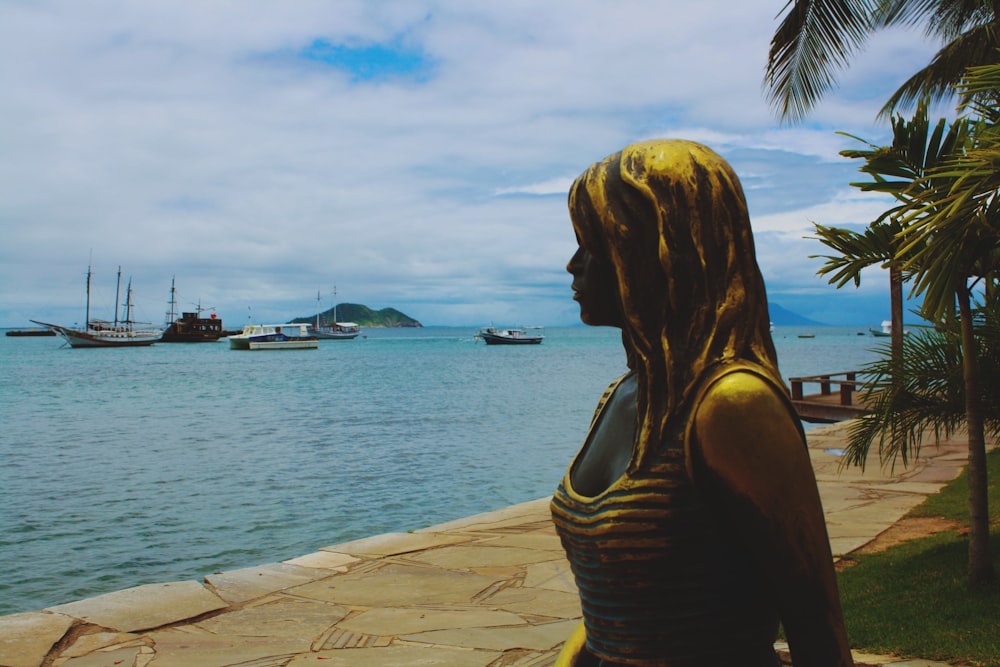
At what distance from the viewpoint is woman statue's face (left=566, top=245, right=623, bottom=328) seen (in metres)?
1.54

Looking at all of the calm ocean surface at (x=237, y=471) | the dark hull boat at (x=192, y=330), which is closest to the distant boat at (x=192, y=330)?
the dark hull boat at (x=192, y=330)

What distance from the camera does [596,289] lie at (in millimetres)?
1547

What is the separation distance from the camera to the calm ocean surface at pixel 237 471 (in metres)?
10.0

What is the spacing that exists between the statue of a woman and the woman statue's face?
2 cm

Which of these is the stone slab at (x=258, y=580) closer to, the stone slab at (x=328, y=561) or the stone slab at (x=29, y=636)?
the stone slab at (x=328, y=561)

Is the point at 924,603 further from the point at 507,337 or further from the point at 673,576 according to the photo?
the point at 507,337


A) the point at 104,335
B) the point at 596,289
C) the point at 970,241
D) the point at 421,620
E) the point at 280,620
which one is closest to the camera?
the point at 596,289

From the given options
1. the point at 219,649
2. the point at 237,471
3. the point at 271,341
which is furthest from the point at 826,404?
the point at 271,341

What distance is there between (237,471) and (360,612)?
1090cm

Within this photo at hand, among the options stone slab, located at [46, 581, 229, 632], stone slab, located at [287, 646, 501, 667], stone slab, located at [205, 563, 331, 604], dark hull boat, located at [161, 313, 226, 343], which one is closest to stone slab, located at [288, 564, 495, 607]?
stone slab, located at [205, 563, 331, 604]

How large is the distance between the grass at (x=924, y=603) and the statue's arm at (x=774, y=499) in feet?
11.7

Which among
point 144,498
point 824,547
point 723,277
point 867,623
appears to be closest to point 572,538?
point 824,547

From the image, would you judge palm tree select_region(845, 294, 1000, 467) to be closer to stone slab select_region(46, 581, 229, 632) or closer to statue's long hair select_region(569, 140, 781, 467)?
statue's long hair select_region(569, 140, 781, 467)

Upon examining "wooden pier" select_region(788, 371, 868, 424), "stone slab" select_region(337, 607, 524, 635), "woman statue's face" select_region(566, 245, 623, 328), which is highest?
"woman statue's face" select_region(566, 245, 623, 328)
